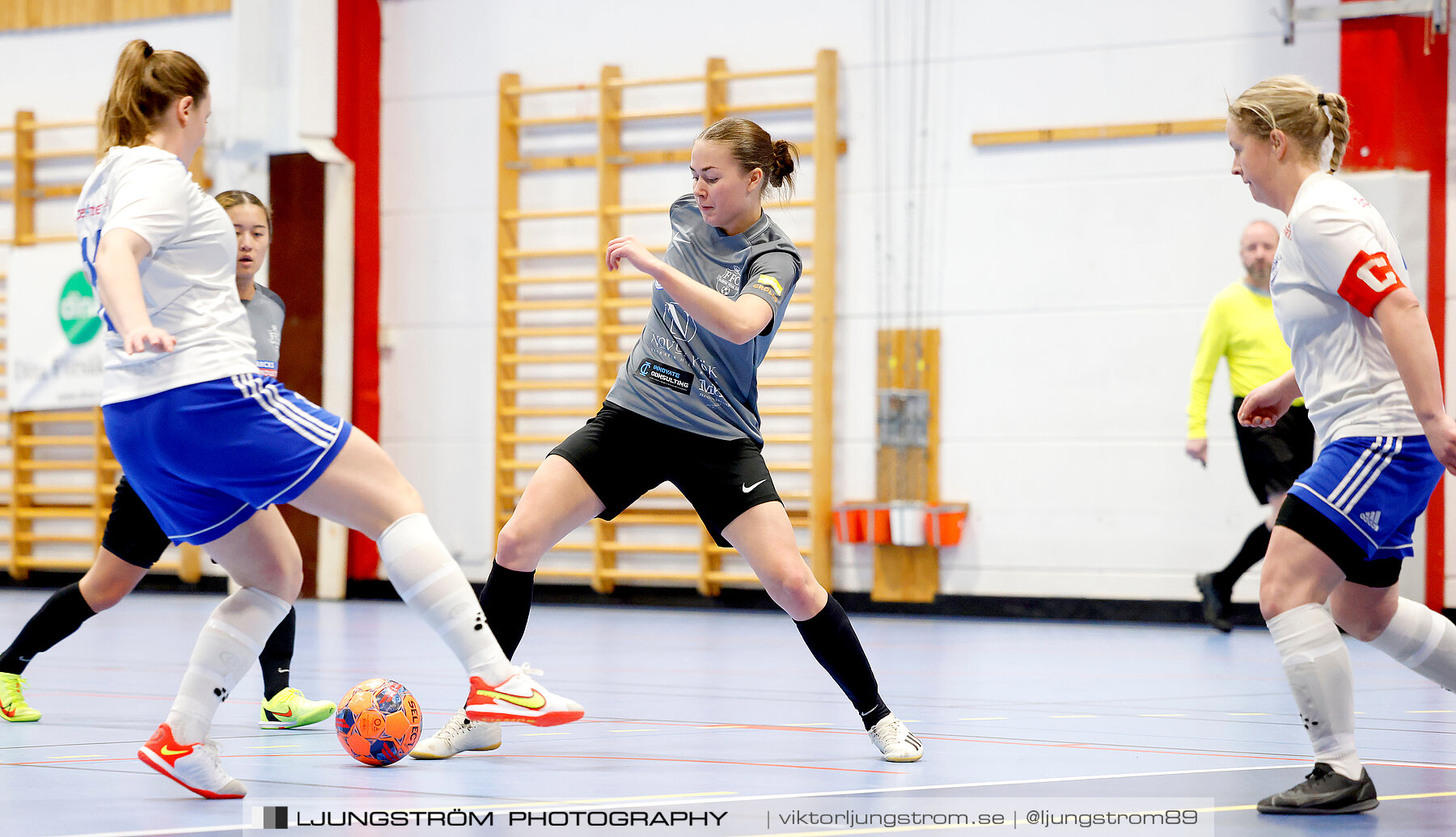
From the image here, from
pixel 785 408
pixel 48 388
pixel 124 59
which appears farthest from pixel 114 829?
pixel 48 388

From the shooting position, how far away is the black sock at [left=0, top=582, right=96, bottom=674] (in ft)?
13.0

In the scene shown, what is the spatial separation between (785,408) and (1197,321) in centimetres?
231

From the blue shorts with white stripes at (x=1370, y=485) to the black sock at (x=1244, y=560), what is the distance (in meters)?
4.11

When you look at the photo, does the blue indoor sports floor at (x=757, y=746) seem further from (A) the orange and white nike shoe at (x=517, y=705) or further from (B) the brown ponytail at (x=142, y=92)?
(B) the brown ponytail at (x=142, y=92)

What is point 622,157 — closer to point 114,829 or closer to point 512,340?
point 512,340

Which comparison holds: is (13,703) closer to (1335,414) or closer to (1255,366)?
(1335,414)

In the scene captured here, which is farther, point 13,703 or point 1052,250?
point 1052,250

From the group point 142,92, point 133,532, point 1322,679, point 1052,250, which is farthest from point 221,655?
point 1052,250

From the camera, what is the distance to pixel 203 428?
8.46 feet

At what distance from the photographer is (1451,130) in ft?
25.0

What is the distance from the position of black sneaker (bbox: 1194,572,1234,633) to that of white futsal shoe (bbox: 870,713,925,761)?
14.3 feet

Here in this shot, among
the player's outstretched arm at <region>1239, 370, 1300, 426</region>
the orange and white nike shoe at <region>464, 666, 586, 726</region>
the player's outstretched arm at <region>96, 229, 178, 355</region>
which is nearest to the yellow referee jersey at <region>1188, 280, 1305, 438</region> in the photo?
the player's outstretched arm at <region>1239, 370, 1300, 426</region>

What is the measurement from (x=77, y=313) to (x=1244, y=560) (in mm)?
7388

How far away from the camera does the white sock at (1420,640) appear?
2.83 metres
